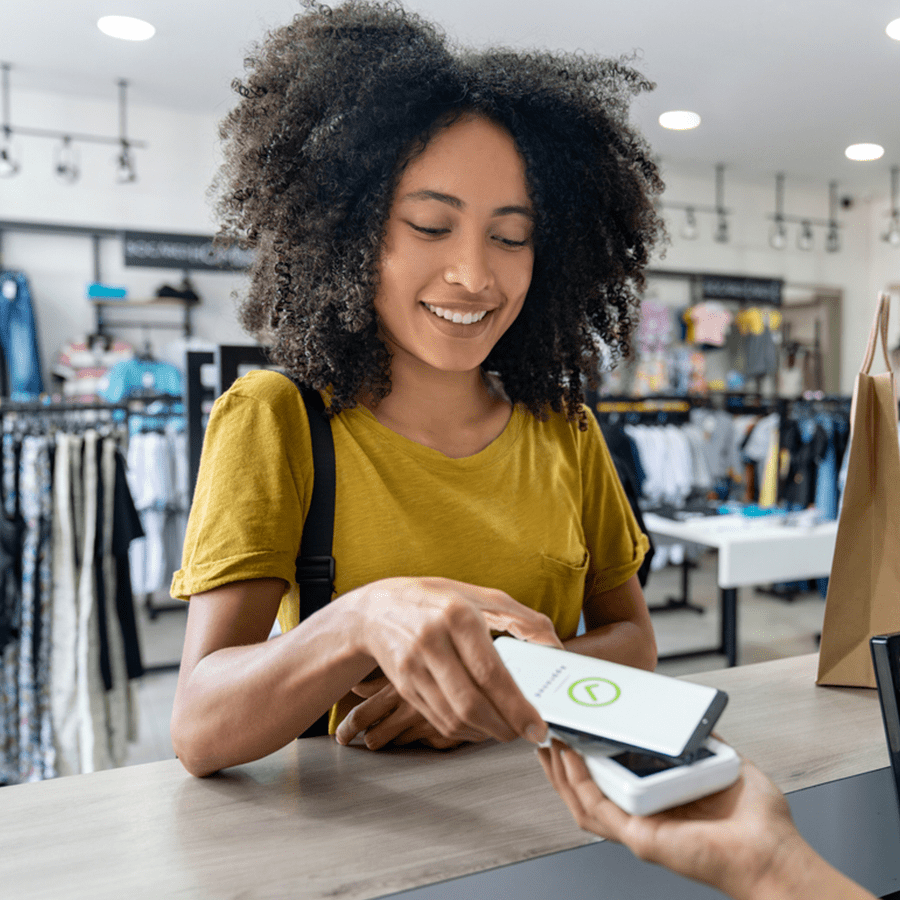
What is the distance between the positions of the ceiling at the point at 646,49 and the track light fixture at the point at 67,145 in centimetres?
7

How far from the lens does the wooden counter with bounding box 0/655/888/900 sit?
23.4 inches

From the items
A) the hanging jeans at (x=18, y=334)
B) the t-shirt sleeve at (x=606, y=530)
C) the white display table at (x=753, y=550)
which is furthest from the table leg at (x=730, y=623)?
the hanging jeans at (x=18, y=334)

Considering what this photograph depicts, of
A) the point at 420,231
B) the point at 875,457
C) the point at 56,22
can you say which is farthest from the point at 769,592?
the point at 56,22

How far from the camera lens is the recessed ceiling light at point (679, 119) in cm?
527

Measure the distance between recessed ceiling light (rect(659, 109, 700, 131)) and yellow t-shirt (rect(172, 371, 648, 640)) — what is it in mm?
4948

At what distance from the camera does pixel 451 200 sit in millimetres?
899

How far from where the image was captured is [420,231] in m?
0.92

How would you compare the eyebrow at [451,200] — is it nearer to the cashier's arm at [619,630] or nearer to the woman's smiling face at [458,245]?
the woman's smiling face at [458,245]

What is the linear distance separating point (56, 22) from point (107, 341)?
188cm

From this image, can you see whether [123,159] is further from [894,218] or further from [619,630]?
[894,218]

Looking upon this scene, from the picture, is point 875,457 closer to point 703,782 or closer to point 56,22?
point 703,782

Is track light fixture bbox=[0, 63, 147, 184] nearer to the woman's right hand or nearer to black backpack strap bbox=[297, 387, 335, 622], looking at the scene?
black backpack strap bbox=[297, 387, 335, 622]

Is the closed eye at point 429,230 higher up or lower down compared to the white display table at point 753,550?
higher up

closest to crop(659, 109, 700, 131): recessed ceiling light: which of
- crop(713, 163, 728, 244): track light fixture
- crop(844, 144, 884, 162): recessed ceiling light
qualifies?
crop(713, 163, 728, 244): track light fixture
